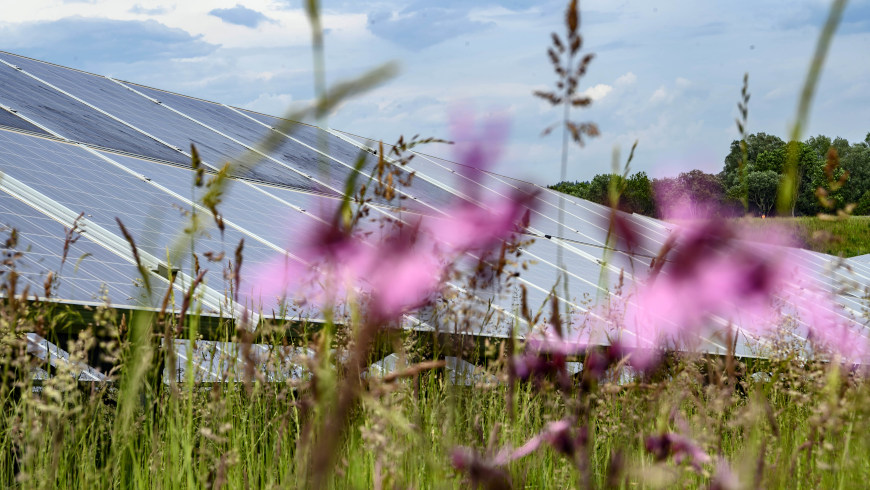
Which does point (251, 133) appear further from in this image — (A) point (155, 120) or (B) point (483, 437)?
(B) point (483, 437)

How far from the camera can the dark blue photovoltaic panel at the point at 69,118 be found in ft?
24.6

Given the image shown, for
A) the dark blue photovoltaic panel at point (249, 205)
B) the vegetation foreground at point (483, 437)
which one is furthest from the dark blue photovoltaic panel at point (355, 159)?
the vegetation foreground at point (483, 437)

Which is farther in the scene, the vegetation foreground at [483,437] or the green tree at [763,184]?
the green tree at [763,184]

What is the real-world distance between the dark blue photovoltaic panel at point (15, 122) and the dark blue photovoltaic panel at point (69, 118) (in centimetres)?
24

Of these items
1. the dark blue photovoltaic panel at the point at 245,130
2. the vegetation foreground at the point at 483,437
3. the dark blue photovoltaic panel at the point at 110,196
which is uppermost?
the dark blue photovoltaic panel at the point at 245,130

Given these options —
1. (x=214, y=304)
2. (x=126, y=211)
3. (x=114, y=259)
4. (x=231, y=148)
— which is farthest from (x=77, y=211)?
(x=231, y=148)

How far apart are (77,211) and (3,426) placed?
1.89 m

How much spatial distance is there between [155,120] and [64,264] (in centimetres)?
661

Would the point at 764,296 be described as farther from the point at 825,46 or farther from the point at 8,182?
the point at 8,182

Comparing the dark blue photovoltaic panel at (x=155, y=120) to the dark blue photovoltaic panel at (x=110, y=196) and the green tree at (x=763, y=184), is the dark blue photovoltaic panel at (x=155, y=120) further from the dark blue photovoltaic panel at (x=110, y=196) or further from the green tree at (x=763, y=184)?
the green tree at (x=763, y=184)

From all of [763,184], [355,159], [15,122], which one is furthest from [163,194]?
[763,184]

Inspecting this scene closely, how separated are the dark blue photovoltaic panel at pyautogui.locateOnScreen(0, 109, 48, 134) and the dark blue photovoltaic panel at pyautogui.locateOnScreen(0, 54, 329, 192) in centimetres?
110

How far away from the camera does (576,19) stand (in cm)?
83

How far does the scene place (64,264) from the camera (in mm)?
3885
